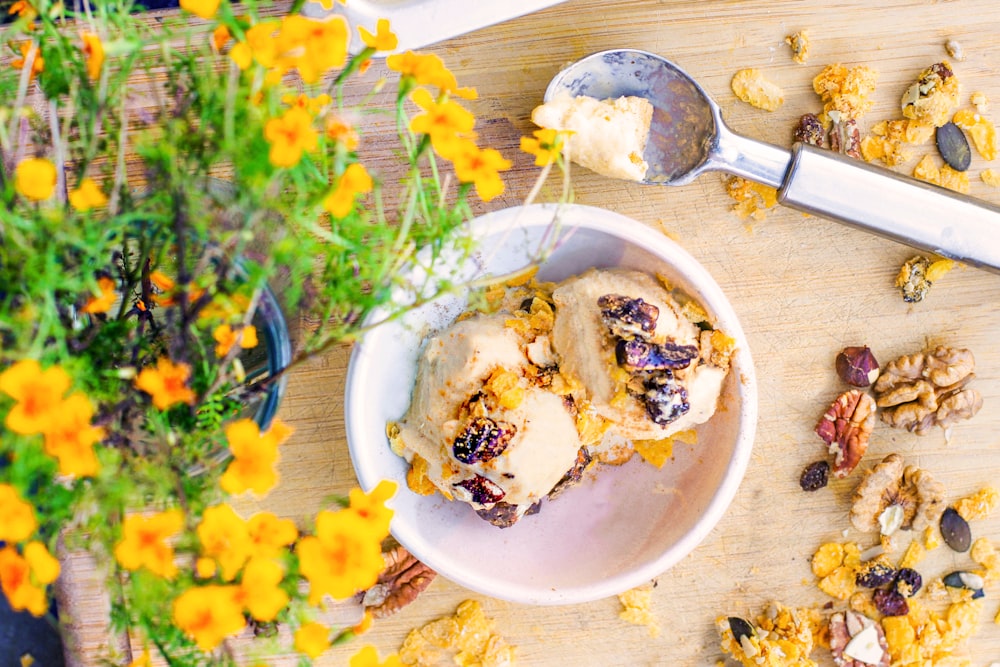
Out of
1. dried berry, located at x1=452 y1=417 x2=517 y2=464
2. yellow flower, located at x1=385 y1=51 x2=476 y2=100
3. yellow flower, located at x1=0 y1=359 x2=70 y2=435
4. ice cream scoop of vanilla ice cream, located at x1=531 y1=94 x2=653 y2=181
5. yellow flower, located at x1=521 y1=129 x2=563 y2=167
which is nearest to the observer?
yellow flower, located at x1=0 y1=359 x2=70 y2=435

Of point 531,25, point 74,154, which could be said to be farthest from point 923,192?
point 74,154

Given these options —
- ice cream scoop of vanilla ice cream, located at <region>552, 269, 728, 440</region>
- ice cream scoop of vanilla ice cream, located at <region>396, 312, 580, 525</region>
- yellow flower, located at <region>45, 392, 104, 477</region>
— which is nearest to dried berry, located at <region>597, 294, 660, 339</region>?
ice cream scoop of vanilla ice cream, located at <region>552, 269, 728, 440</region>

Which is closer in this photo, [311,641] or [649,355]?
[311,641]

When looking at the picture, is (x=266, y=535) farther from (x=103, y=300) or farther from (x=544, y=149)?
(x=544, y=149)

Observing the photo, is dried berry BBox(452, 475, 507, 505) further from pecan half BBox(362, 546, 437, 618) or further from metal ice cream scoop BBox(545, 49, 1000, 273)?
metal ice cream scoop BBox(545, 49, 1000, 273)

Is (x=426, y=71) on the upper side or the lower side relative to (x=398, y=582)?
upper

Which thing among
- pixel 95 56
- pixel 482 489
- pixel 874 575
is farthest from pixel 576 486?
pixel 95 56

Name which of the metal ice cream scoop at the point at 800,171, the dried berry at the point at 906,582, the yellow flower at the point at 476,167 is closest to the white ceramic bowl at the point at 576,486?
the metal ice cream scoop at the point at 800,171
